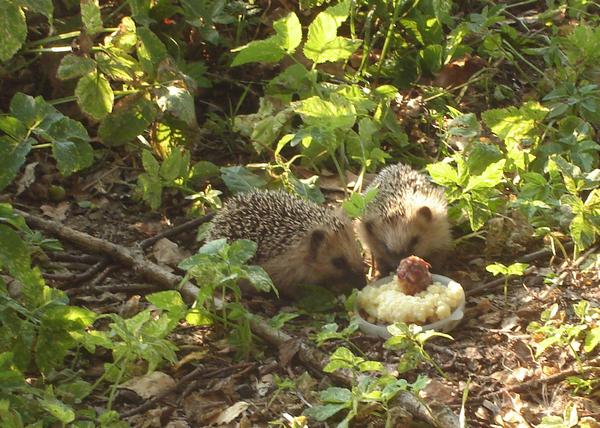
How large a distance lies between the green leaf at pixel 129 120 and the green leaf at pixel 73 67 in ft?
1.72

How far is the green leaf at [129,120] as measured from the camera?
5953mm

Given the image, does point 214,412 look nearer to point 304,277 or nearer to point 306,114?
point 304,277

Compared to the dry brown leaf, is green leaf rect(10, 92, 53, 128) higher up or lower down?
higher up

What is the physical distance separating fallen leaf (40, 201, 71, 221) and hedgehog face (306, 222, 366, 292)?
1.52 metres

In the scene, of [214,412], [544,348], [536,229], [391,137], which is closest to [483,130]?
[391,137]

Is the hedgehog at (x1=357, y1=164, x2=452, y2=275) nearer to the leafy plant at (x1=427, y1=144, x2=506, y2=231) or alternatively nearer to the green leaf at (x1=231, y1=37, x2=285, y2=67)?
the leafy plant at (x1=427, y1=144, x2=506, y2=231)

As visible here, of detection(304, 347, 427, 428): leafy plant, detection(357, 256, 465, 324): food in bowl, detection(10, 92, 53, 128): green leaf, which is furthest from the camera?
detection(357, 256, 465, 324): food in bowl

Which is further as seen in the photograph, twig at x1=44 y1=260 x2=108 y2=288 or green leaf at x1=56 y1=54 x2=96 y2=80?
green leaf at x1=56 y1=54 x2=96 y2=80

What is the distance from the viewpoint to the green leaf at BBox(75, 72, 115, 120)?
214 inches

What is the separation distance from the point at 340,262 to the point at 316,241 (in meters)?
0.19

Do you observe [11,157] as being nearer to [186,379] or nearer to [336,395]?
[186,379]

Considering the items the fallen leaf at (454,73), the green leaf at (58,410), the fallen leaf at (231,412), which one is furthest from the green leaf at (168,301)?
the fallen leaf at (454,73)

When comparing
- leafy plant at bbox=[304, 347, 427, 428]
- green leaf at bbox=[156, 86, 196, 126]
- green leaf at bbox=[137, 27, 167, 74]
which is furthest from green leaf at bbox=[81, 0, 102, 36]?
leafy plant at bbox=[304, 347, 427, 428]

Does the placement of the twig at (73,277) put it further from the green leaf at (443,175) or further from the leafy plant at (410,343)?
the green leaf at (443,175)
